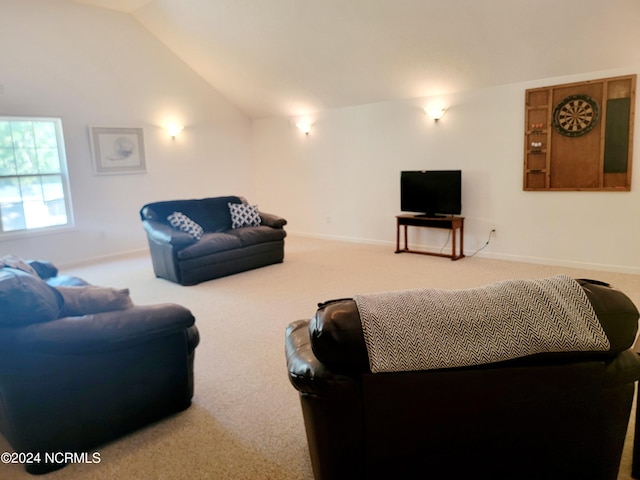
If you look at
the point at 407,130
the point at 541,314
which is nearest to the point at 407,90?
the point at 407,130

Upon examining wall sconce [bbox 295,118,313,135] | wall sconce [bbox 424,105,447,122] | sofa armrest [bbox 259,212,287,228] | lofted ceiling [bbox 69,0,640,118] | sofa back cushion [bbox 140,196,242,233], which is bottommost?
sofa armrest [bbox 259,212,287,228]

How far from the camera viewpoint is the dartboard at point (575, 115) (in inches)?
197

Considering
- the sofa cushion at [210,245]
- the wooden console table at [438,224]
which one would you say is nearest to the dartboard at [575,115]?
the wooden console table at [438,224]

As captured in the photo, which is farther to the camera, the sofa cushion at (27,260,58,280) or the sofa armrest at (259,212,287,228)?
the sofa armrest at (259,212,287,228)

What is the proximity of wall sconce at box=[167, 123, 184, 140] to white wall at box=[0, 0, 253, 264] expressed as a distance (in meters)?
0.09

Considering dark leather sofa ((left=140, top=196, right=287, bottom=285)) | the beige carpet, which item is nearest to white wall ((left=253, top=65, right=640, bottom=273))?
the beige carpet

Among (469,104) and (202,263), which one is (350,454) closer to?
(202,263)

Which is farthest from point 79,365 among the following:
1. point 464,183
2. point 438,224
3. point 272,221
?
point 464,183

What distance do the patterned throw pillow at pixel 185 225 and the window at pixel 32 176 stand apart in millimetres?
1972

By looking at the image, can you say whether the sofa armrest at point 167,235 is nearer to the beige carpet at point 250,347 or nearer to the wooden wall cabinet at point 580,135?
the beige carpet at point 250,347

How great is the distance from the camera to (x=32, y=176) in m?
6.07

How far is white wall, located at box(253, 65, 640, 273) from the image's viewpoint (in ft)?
17.0

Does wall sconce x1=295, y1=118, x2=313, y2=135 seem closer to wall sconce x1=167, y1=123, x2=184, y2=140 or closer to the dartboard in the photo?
wall sconce x1=167, y1=123, x2=184, y2=140

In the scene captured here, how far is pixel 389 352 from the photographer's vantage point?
140cm
